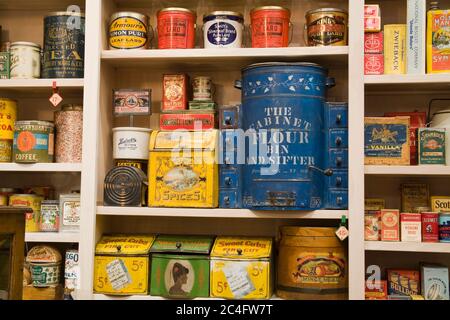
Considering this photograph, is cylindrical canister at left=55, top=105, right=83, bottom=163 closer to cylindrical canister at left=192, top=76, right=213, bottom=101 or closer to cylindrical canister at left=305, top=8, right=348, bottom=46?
cylindrical canister at left=192, top=76, right=213, bottom=101

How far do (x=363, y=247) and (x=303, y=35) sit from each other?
1.05 metres

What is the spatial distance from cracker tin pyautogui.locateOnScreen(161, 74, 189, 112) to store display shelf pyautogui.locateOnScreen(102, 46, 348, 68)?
0.28 feet

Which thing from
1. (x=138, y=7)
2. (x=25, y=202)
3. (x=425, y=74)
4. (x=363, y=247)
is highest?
(x=138, y=7)

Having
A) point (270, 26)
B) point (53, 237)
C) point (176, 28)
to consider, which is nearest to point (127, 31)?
point (176, 28)

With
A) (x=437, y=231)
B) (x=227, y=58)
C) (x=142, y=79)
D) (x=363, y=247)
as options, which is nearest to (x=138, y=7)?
(x=142, y=79)

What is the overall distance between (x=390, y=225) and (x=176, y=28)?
4.16ft

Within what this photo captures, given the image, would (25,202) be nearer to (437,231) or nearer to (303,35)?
(303,35)

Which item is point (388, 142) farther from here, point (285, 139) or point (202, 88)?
point (202, 88)

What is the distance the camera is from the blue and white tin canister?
2.33 metres

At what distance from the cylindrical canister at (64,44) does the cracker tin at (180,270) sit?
2.97 feet

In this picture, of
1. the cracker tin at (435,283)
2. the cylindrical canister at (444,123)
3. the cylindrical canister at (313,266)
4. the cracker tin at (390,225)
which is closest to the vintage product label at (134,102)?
the cylindrical canister at (313,266)

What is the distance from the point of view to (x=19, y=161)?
239 cm

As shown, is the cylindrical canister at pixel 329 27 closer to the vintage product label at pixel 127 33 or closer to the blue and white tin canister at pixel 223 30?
the blue and white tin canister at pixel 223 30

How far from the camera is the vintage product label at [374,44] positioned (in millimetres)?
2262
